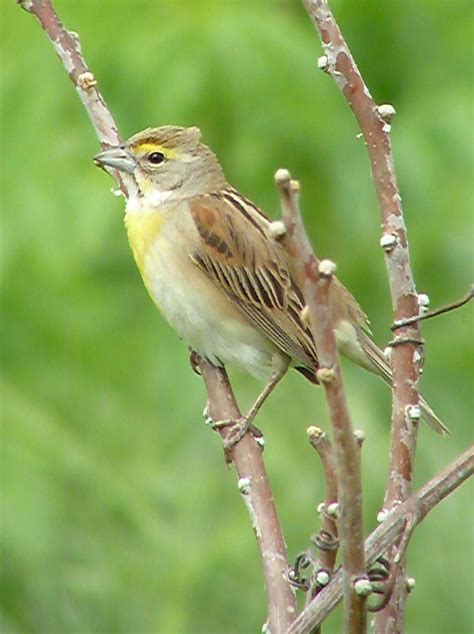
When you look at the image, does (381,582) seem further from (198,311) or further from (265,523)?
(198,311)

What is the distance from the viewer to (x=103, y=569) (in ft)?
14.3

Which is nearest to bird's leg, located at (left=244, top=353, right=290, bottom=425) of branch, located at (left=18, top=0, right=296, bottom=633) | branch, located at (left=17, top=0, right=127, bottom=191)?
branch, located at (left=18, top=0, right=296, bottom=633)

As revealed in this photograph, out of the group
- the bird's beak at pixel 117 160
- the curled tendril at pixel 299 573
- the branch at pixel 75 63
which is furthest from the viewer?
the bird's beak at pixel 117 160

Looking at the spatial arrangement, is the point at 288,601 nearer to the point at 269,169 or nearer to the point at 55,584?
the point at 55,584

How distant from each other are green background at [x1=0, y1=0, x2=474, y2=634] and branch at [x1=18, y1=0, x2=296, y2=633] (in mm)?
520

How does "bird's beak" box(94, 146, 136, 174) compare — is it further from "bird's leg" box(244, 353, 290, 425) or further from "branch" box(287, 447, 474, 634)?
"branch" box(287, 447, 474, 634)

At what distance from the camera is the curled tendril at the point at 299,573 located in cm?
223

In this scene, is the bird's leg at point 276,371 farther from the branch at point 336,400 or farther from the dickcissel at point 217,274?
the branch at point 336,400

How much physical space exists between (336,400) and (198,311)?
2.23 m

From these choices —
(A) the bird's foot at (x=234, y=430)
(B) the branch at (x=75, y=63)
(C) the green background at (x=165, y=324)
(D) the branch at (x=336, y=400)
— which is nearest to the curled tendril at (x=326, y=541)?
(D) the branch at (x=336, y=400)

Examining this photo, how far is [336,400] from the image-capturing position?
1853 mm

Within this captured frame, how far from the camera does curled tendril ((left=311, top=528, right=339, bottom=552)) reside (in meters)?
2.09

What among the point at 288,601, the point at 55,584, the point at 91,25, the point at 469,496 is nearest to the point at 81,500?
the point at 55,584

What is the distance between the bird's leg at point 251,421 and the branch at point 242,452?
25 millimetres
